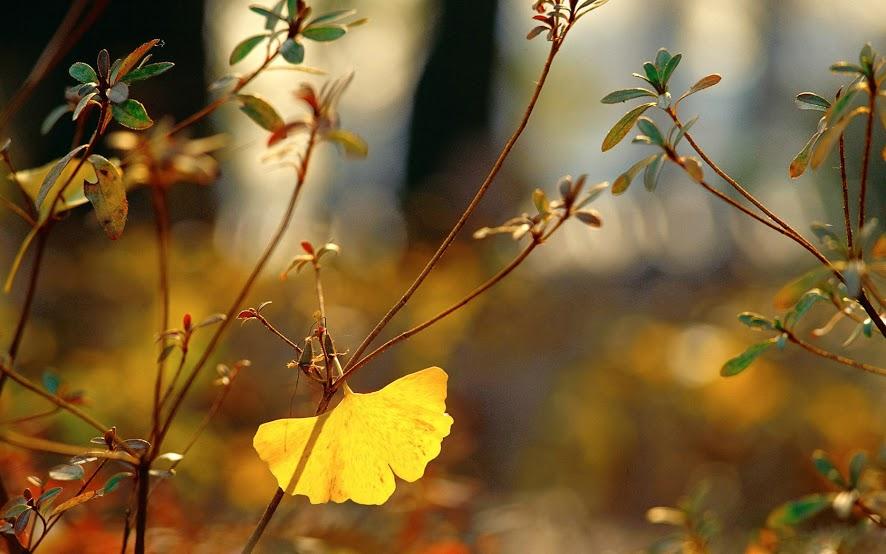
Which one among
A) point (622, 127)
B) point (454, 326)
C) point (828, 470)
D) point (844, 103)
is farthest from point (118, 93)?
point (454, 326)

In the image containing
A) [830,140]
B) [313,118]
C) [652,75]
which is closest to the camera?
[830,140]

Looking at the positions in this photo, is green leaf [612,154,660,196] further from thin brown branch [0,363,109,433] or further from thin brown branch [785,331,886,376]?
thin brown branch [0,363,109,433]

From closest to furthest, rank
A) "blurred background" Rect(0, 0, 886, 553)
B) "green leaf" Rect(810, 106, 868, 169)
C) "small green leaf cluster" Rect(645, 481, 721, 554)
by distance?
"green leaf" Rect(810, 106, 868, 169)
"small green leaf cluster" Rect(645, 481, 721, 554)
"blurred background" Rect(0, 0, 886, 553)

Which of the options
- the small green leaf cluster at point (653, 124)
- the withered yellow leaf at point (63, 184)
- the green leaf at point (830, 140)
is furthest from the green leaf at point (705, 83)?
the withered yellow leaf at point (63, 184)

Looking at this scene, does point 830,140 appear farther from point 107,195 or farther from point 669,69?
point 107,195

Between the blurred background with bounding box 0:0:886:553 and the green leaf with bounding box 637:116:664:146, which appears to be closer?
the green leaf with bounding box 637:116:664:146

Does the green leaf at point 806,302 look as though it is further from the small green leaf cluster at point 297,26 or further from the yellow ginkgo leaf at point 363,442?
the small green leaf cluster at point 297,26

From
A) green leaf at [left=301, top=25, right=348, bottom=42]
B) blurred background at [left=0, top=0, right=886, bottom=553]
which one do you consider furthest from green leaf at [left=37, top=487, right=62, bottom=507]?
green leaf at [left=301, top=25, right=348, bottom=42]
